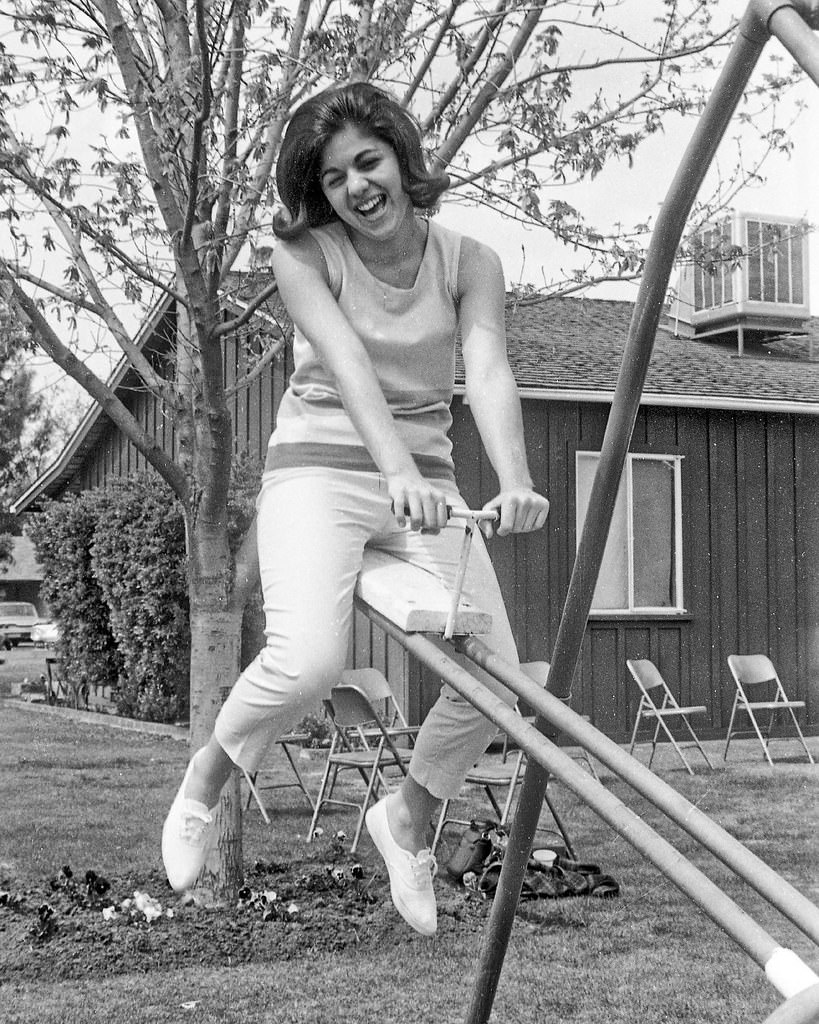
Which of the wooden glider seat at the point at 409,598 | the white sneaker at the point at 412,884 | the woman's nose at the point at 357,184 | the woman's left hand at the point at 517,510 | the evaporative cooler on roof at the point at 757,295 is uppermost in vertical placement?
the evaporative cooler on roof at the point at 757,295

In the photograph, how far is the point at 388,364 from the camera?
2.50m

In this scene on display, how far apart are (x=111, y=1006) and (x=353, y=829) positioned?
2.90 m

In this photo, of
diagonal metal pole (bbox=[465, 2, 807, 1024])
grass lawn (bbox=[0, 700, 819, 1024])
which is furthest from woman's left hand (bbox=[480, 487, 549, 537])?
grass lawn (bbox=[0, 700, 819, 1024])

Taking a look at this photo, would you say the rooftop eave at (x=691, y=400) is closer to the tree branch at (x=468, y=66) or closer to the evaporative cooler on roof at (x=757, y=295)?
the evaporative cooler on roof at (x=757, y=295)

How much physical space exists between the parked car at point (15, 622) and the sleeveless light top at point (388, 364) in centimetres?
3933

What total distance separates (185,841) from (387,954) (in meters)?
2.82

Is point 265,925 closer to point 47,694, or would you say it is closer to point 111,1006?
point 111,1006

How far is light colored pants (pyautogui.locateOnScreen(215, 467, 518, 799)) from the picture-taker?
2.30 metres

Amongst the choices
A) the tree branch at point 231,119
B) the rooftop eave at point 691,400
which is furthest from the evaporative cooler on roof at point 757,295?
the tree branch at point 231,119

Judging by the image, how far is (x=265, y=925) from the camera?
5395 mm

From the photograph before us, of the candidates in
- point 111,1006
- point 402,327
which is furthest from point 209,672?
point 402,327

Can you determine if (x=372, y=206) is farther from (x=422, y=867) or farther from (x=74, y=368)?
(x=74, y=368)

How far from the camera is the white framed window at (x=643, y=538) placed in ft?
39.1

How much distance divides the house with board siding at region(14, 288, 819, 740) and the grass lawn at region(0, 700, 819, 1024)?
408 cm
